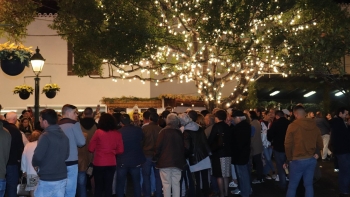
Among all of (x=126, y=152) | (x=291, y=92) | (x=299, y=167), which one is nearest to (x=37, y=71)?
(x=126, y=152)

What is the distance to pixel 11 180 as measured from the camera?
33.6 feet

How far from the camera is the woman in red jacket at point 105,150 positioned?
1062 cm

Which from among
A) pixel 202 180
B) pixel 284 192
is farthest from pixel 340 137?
pixel 202 180

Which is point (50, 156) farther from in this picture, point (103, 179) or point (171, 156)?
point (171, 156)

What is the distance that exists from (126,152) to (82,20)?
7395 mm

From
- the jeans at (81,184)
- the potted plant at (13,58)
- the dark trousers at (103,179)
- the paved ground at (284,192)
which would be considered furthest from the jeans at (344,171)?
the potted plant at (13,58)

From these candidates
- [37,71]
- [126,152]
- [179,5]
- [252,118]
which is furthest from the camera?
[179,5]

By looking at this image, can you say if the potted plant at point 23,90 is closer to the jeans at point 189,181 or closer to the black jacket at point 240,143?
the jeans at point 189,181

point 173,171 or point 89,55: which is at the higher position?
point 89,55

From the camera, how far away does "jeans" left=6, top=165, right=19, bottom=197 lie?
10.2 metres

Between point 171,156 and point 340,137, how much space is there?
12.5 feet

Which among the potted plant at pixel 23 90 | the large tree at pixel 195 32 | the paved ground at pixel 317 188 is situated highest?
the large tree at pixel 195 32

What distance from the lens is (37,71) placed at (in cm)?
1373

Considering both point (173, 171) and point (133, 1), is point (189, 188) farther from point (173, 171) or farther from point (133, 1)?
point (133, 1)
